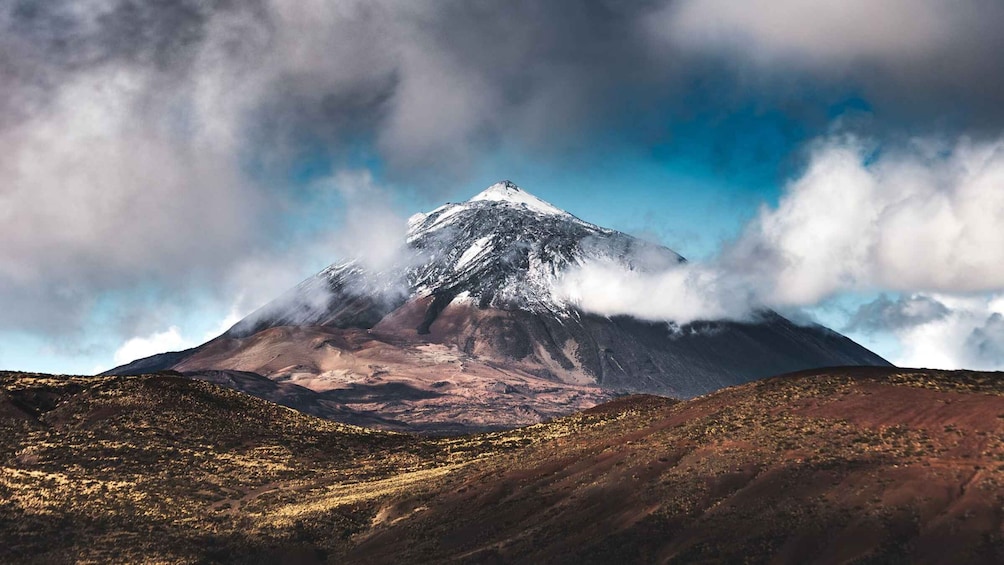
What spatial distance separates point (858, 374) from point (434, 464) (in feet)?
157

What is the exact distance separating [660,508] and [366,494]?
3493cm

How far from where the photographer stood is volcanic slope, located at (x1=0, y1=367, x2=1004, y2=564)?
6519 centimetres

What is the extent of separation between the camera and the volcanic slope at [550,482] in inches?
2566

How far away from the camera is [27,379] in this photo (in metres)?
124

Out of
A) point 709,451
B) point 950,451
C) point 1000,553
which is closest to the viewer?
point 1000,553

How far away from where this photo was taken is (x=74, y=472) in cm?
9931

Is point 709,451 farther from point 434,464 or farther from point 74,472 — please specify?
point 74,472

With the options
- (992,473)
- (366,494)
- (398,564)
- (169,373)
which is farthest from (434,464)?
(992,473)

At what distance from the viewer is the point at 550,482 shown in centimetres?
8606

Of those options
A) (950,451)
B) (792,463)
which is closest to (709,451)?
(792,463)

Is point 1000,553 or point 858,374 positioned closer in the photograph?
point 1000,553

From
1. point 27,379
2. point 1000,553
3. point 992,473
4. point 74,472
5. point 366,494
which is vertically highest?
point 27,379

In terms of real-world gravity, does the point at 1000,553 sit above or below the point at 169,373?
below

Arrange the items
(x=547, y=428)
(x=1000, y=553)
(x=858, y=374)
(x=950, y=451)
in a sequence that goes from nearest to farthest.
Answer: (x=1000, y=553) → (x=950, y=451) → (x=858, y=374) → (x=547, y=428)
